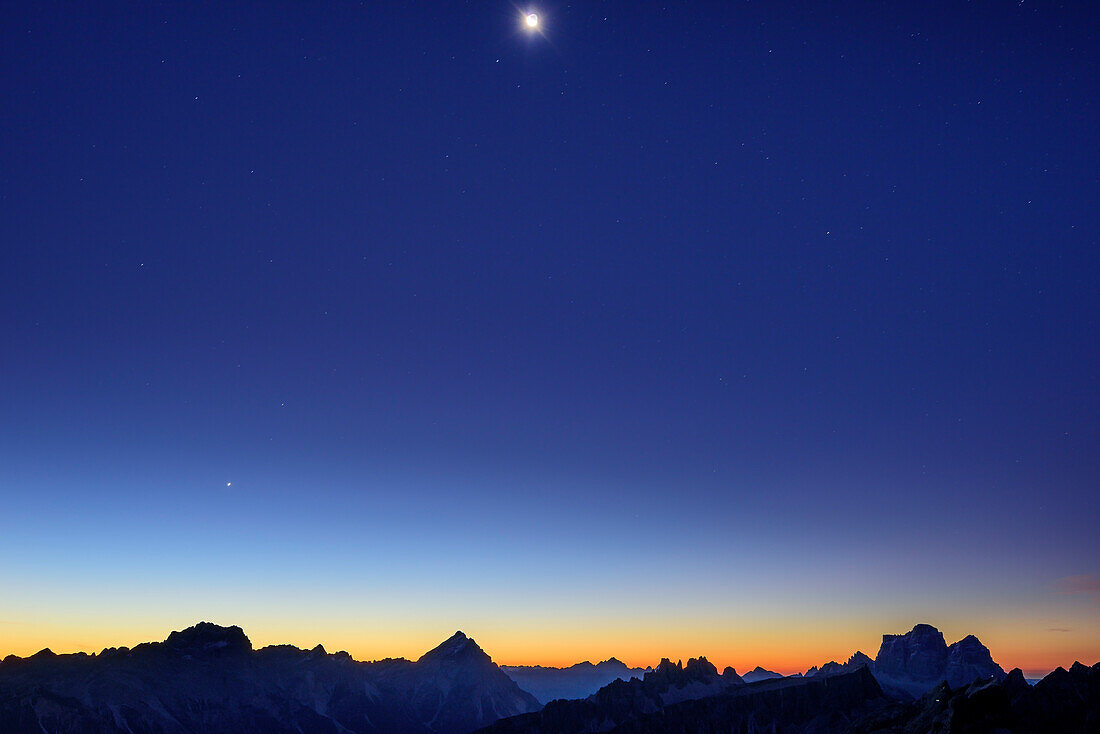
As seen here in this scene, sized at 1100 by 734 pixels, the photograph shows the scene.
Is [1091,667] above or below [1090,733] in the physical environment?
above

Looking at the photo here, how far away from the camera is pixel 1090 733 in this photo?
15250 centimetres

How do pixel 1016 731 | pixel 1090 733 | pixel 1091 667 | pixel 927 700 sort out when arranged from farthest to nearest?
1. pixel 1091 667
2. pixel 1090 733
3. pixel 927 700
4. pixel 1016 731

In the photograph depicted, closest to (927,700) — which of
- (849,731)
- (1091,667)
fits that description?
(849,731)

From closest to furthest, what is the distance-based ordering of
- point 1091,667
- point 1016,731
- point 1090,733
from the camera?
point 1016,731, point 1090,733, point 1091,667

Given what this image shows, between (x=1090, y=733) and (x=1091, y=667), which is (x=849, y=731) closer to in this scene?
(x=1090, y=733)

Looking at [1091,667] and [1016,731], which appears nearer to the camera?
[1016,731]

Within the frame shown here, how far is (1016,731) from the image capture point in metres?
81.6

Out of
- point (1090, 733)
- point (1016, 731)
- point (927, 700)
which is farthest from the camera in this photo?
point (1090, 733)

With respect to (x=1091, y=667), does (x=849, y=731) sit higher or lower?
lower

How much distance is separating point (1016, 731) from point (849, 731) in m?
86.1

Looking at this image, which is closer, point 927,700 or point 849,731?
point 927,700

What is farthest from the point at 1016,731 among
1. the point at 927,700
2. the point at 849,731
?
the point at 849,731

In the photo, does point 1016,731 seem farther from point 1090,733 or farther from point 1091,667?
point 1091,667

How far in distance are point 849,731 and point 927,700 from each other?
29458mm
